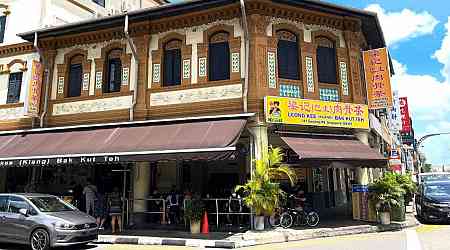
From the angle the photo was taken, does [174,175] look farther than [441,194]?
Yes

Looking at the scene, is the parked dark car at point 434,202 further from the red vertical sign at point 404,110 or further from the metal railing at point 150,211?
the red vertical sign at point 404,110

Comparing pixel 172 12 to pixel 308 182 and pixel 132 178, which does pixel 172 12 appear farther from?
pixel 308 182

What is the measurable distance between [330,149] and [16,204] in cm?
988

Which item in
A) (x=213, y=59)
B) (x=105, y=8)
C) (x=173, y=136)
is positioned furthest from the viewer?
(x=105, y=8)

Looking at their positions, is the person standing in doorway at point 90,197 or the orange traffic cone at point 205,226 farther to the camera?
the person standing in doorway at point 90,197

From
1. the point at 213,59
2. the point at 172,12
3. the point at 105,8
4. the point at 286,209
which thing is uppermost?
the point at 105,8

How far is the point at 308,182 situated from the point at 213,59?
723 cm

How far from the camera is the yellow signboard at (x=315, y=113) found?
13297 mm

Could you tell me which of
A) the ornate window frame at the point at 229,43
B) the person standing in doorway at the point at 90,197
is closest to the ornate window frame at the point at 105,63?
the ornate window frame at the point at 229,43

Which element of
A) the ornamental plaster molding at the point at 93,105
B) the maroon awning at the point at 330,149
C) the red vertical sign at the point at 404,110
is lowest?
the maroon awning at the point at 330,149

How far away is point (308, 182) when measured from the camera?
17484 millimetres

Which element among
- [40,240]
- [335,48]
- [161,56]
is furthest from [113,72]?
[335,48]

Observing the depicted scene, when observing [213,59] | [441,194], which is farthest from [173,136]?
[441,194]

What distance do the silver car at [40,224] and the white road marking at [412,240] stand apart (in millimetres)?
8399
